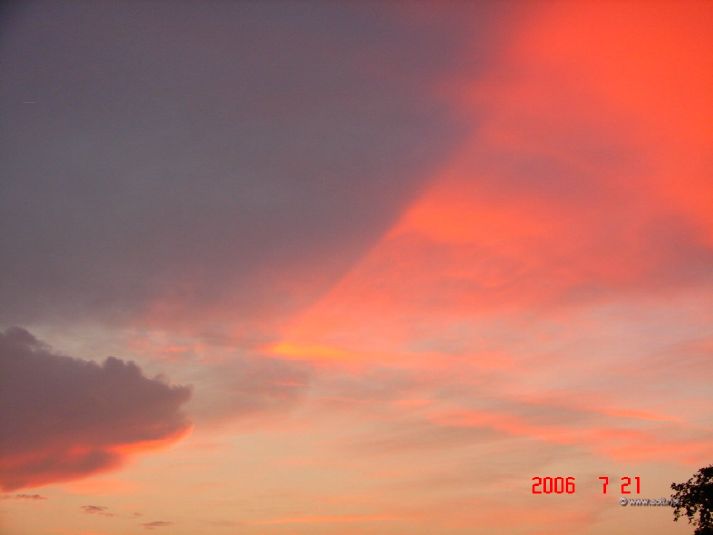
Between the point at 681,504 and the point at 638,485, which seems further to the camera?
the point at 681,504

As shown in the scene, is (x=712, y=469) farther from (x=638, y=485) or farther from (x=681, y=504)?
(x=638, y=485)

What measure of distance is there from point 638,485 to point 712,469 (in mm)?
14913

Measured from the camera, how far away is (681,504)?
123 metres

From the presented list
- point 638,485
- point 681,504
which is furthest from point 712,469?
point 638,485

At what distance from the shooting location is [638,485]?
11356 cm

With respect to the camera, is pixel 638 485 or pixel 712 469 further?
pixel 712 469

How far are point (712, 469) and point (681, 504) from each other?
540cm

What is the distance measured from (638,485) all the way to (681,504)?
12634 millimetres

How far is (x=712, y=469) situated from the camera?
124 meters
